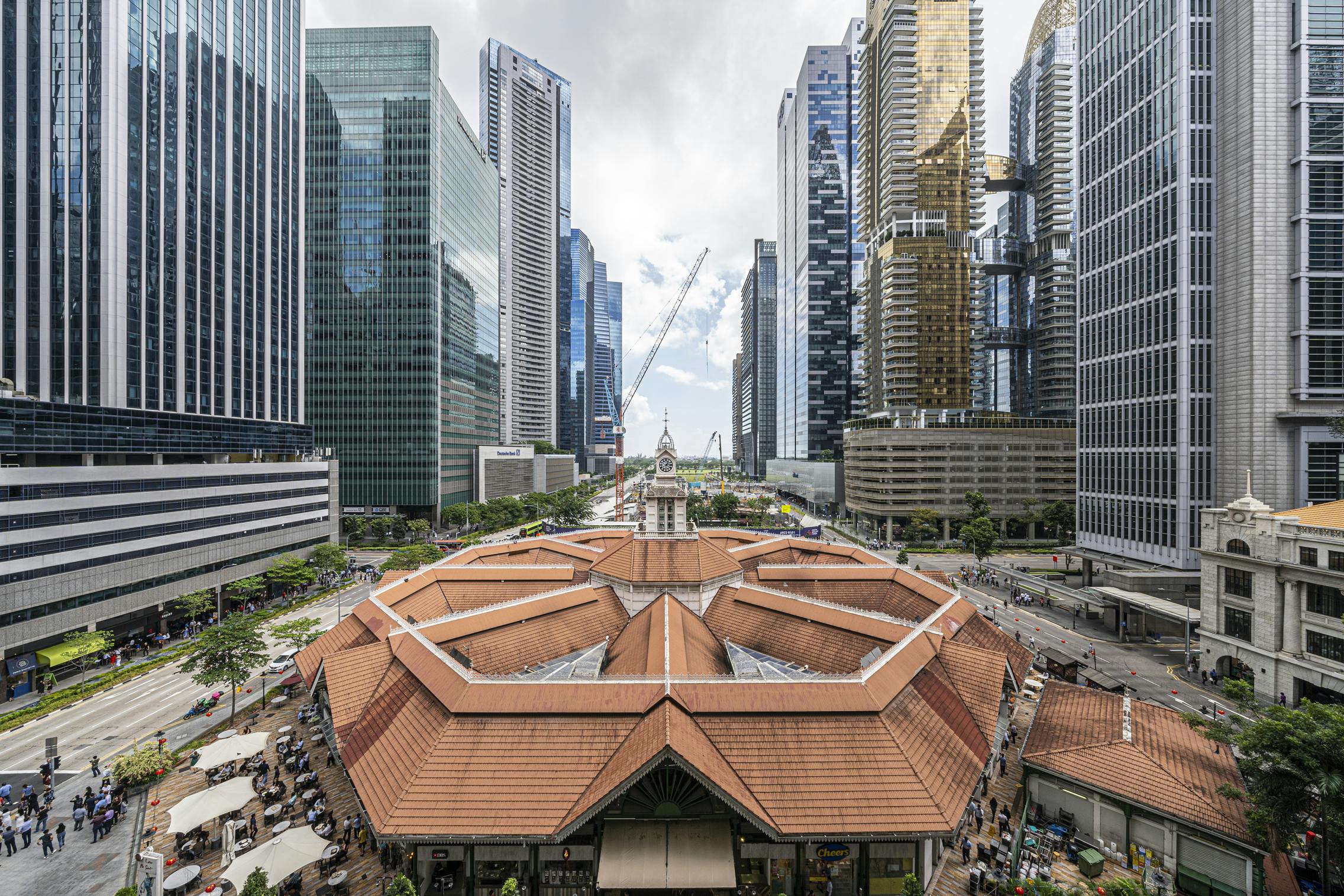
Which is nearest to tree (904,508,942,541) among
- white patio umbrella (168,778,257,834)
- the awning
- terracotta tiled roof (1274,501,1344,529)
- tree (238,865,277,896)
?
terracotta tiled roof (1274,501,1344,529)

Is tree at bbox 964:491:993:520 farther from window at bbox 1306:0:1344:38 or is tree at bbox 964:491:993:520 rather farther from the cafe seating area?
the cafe seating area

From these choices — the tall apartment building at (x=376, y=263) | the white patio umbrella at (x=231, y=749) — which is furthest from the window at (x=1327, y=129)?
the tall apartment building at (x=376, y=263)

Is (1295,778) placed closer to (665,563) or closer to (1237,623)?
(1237,623)

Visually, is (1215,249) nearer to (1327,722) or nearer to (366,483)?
(1327,722)

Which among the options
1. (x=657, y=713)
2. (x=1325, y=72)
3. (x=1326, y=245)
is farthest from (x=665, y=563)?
(x=1325, y=72)

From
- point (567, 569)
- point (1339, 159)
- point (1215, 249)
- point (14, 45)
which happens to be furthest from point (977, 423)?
point (14, 45)

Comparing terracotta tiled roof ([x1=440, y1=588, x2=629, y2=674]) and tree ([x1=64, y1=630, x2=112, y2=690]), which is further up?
terracotta tiled roof ([x1=440, y1=588, x2=629, y2=674])

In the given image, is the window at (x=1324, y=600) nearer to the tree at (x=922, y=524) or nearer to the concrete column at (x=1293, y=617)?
the concrete column at (x=1293, y=617)
